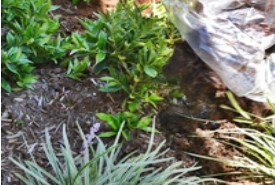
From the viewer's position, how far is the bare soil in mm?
2172

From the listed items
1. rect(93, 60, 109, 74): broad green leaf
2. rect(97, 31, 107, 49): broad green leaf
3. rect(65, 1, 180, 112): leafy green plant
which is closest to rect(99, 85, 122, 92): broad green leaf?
rect(65, 1, 180, 112): leafy green plant

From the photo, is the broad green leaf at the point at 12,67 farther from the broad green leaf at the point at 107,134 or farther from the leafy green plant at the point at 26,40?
the broad green leaf at the point at 107,134

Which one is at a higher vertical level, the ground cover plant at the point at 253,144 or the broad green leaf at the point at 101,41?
the broad green leaf at the point at 101,41

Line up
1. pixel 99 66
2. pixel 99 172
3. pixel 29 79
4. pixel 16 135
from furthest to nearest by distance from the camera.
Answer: pixel 99 66 < pixel 29 79 < pixel 16 135 < pixel 99 172

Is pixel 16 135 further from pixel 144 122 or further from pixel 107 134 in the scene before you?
pixel 144 122

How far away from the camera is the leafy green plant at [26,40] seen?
227 cm

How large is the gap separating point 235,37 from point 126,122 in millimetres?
598

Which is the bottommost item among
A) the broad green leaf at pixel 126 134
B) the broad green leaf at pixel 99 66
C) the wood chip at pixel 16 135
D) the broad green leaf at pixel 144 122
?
the broad green leaf at pixel 126 134

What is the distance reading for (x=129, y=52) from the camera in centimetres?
243

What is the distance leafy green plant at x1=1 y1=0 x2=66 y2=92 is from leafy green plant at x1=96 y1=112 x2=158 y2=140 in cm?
39

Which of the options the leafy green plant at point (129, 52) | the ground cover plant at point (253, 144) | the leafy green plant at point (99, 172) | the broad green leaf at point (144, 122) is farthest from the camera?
the leafy green plant at point (129, 52)

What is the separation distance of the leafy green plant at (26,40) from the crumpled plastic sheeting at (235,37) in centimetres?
58

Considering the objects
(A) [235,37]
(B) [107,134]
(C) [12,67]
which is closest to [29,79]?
(C) [12,67]

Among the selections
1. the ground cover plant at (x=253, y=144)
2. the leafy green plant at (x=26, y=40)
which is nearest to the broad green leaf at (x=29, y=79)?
the leafy green plant at (x=26, y=40)
